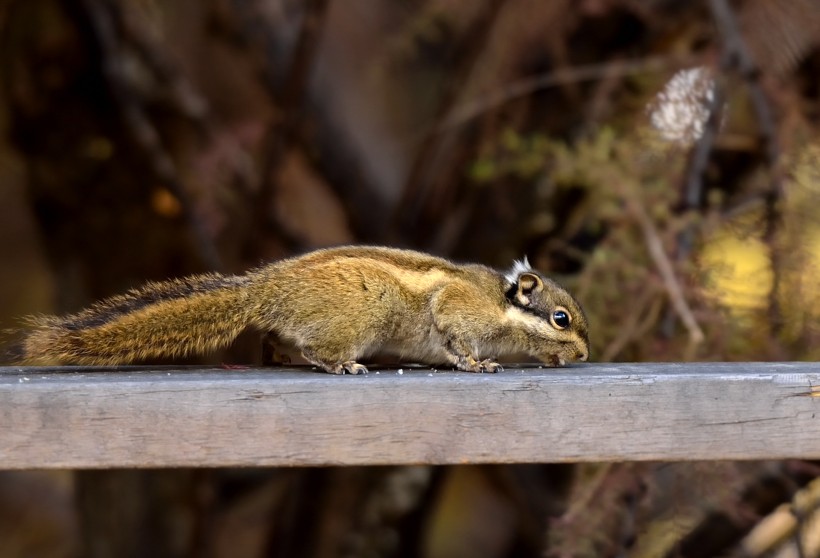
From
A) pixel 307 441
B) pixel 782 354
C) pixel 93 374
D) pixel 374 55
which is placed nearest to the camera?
pixel 307 441

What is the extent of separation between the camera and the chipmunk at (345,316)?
2322mm

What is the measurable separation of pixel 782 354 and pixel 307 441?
185 centimetres

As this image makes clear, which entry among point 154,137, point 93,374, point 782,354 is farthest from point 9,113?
point 782,354

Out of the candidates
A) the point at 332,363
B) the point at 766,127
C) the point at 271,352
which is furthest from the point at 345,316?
the point at 766,127

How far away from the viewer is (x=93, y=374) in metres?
2.25

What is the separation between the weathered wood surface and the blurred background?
816 millimetres

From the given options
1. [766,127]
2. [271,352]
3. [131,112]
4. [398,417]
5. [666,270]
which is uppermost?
[131,112]

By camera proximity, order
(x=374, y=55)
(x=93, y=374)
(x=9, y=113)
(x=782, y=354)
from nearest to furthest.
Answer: (x=93, y=374), (x=782, y=354), (x=9, y=113), (x=374, y=55)

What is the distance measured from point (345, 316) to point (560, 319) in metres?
0.61

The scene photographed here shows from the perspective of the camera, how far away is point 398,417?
6.99 ft

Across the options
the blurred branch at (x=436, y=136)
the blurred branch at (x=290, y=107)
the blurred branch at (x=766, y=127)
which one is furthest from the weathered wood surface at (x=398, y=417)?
the blurred branch at (x=436, y=136)

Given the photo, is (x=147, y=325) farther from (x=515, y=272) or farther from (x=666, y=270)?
(x=666, y=270)

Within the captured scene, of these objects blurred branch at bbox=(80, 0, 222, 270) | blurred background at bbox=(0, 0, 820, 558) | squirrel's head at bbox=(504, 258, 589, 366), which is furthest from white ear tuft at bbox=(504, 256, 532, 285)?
blurred branch at bbox=(80, 0, 222, 270)

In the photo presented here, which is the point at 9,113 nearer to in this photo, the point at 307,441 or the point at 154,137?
the point at 154,137
